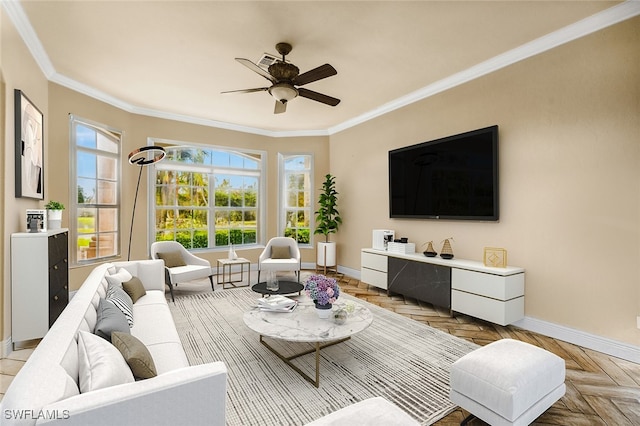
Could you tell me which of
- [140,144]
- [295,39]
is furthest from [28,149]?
[295,39]

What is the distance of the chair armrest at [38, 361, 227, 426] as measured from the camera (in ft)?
3.32

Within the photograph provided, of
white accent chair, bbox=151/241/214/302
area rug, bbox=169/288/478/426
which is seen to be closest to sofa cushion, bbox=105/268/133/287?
area rug, bbox=169/288/478/426

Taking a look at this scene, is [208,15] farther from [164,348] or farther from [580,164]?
[580,164]

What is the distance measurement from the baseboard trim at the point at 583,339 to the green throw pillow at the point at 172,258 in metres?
4.55

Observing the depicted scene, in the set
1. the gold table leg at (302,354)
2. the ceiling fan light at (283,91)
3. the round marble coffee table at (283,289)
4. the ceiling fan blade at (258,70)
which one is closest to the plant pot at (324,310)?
the gold table leg at (302,354)

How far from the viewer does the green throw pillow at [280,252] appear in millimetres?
5500

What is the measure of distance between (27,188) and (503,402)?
172 inches

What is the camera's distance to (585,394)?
2170 millimetres

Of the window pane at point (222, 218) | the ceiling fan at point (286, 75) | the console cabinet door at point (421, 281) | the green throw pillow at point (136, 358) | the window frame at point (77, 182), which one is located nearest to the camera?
the green throw pillow at point (136, 358)

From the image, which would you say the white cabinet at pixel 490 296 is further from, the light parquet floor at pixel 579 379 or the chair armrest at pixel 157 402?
the chair armrest at pixel 157 402

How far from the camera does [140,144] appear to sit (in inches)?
207

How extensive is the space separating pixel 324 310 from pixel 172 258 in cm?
306

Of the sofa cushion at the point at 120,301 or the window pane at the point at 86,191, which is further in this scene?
the window pane at the point at 86,191

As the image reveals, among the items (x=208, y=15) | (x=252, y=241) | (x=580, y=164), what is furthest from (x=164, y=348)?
(x=252, y=241)
